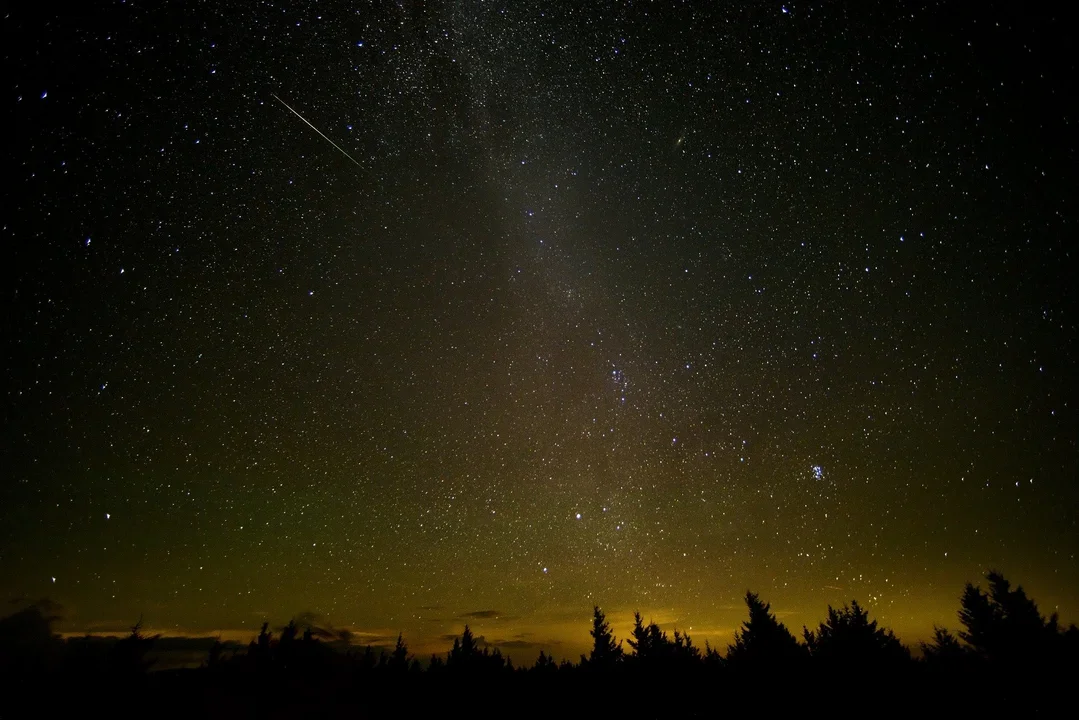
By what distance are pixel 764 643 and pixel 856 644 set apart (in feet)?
12.9

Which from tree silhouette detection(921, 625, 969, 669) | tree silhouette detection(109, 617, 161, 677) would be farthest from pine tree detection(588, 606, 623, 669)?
tree silhouette detection(109, 617, 161, 677)

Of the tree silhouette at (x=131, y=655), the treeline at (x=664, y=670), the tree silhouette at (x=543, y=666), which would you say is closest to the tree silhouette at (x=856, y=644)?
the treeline at (x=664, y=670)

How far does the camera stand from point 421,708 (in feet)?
101

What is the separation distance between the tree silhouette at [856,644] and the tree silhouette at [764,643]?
1.42m

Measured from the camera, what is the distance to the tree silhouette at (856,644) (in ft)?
64.2

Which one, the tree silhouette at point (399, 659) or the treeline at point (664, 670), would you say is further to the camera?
the tree silhouette at point (399, 659)

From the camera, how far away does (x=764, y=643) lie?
70.1ft

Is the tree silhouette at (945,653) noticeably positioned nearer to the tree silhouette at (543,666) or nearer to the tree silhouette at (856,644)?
the tree silhouette at (856,644)

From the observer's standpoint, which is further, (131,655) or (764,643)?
(131,655)

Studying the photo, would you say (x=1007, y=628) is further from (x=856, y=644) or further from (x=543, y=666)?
(x=543, y=666)

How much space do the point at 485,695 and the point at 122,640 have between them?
29.0 meters

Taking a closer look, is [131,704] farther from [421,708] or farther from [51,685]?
[421,708]

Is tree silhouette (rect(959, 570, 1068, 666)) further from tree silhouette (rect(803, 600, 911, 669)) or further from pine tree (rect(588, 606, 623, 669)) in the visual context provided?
pine tree (rect(588, 606, 623, 669))

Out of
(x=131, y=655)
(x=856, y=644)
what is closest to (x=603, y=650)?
(x=856, y=644)
